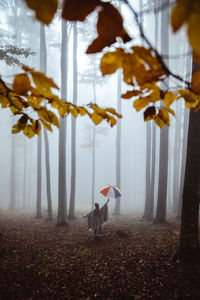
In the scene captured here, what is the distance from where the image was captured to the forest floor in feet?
8.86

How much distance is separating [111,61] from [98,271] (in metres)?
3.96

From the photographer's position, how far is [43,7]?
0.49m

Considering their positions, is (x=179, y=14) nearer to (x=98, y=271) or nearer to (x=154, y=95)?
(x=154, y=95)

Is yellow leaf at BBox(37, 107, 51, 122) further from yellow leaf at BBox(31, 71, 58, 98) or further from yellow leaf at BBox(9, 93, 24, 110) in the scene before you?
yellow leaf at BBox(31, 71, 58, 98)

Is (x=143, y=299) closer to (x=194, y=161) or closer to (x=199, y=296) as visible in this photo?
(x=199, y=296)

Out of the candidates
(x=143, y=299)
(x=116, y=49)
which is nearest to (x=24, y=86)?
(x=116, y=49)

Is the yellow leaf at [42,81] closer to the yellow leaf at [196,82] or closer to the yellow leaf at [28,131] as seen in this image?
the yellow leaf at [28,131]

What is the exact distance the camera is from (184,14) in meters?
0.36

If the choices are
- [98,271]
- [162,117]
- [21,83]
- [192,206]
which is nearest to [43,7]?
[21,83]

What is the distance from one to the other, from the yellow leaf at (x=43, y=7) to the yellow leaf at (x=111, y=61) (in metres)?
0.29

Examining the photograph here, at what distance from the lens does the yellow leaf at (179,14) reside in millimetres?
355

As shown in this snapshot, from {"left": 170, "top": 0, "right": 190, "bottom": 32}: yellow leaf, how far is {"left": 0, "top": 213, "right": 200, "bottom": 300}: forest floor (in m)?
3.26

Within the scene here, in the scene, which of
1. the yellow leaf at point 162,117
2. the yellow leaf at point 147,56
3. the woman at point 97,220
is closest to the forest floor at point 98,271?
the woman at point 97,220

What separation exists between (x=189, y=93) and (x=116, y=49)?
43cm
